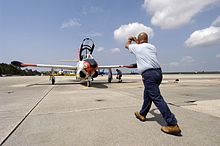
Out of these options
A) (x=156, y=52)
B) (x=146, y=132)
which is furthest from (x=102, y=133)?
(x=156, y=52)

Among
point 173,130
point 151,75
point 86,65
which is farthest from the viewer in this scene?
point 86,65

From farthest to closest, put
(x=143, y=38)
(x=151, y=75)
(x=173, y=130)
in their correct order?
1. (x=143, y=38)
2. (x=151, y=75)
3. (x=173, y=130)

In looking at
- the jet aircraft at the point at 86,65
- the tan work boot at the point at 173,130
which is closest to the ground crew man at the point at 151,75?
the tan work boot at the point at 173,130

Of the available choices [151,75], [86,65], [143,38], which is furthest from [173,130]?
[86,65]

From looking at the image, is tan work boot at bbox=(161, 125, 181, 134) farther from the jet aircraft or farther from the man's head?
the jet aircraft

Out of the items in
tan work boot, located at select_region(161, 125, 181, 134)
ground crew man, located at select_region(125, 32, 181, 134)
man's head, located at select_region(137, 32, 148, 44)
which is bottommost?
tan work boot, located at select_region(161, 125, 181, 134)

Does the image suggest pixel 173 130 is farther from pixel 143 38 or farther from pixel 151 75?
pixel 143 38

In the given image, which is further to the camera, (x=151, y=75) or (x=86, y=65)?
(x=86, y=65)

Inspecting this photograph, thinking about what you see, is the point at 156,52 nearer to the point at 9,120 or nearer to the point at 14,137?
the point at 14,137

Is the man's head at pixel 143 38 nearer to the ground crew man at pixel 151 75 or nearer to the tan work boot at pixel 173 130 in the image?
the ground crew man at pixel 151 75

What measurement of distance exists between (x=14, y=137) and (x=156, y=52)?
2997mm

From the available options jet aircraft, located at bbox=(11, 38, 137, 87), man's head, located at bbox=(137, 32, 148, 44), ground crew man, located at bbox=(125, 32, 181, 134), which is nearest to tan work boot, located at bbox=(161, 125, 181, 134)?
ground crew man, located at bbox=(125, 32, 181, 134)

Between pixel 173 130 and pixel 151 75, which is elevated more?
pixel 151 75

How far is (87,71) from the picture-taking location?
10141 millimetres
